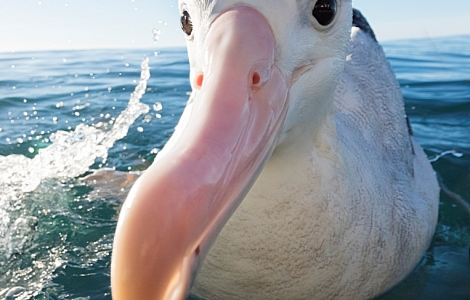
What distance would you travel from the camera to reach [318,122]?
6.04ft

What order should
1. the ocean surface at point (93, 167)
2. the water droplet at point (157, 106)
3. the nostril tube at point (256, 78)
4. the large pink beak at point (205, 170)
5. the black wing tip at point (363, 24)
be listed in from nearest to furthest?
the large pink beak at point (205, 170), the nostril tube at point (256, 78), the ocean surface at point (93, 167), the black wing tip at point (363, 24), the water droplet at point (157, 106)

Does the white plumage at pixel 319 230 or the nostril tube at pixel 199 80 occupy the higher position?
the nostril tube at pixel 199 80

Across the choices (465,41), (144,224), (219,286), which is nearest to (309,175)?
(219,286)

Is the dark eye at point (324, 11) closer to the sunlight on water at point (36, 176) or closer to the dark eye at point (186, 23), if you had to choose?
the dark eye at point (186, 23)

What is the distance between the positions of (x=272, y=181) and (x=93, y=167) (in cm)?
305

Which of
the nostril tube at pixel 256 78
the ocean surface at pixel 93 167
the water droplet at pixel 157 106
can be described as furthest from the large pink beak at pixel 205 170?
the water droplet at pixel 157 106

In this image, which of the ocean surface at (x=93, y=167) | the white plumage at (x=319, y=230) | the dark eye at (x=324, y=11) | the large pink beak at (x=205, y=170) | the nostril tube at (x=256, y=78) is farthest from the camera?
the ocean surface at (x=93, y=167)

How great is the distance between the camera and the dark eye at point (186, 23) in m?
1.74

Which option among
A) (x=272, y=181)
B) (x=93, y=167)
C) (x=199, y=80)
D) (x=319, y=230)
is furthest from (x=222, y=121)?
(x=93, y=167)

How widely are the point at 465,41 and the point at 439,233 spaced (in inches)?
478

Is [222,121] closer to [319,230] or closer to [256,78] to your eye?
[256,78]

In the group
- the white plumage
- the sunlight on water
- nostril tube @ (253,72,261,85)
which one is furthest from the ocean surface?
nostril tube @ (253,72,261,85)

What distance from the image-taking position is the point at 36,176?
4.12 metres

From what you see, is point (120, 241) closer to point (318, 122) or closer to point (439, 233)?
point (318, 122)
